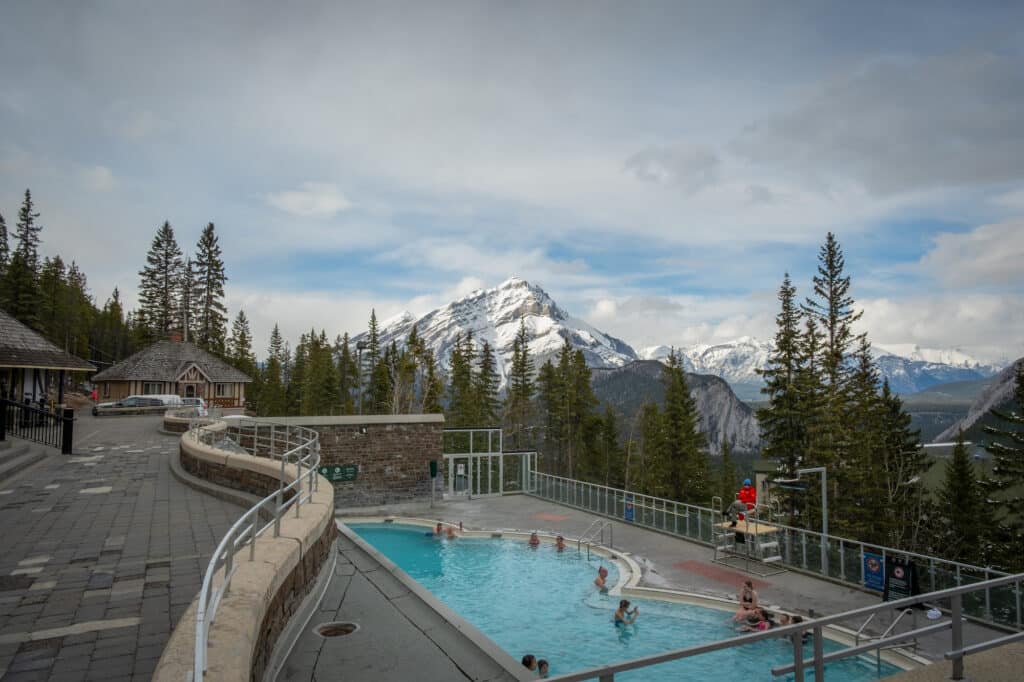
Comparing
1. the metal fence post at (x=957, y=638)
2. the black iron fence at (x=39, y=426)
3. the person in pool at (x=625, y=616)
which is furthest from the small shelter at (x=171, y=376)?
the metal fence post at (x=957, y=638)

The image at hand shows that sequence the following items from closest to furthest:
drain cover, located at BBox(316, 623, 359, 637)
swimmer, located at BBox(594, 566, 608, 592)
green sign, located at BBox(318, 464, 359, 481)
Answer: drain cover, located at BBox(316, 623, 359, 637), swimmer, located at BBox(594, 566, 608, 592), green sign, located at BBox(318, 464, 359, 481)

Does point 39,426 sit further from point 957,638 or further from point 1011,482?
point 1011,482

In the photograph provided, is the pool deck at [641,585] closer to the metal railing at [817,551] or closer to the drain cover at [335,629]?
the drain cover at [335,629]

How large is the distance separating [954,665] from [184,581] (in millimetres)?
7433

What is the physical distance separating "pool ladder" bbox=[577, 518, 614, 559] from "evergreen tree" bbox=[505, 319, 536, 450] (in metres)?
34.2

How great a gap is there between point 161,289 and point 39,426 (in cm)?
5289

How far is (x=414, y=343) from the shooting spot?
208 ft

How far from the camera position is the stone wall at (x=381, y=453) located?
2892 cm

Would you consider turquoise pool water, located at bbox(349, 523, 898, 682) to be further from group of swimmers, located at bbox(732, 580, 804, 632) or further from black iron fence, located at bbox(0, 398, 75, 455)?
black iron fence, located at bbox(0, 398, 75, 455)

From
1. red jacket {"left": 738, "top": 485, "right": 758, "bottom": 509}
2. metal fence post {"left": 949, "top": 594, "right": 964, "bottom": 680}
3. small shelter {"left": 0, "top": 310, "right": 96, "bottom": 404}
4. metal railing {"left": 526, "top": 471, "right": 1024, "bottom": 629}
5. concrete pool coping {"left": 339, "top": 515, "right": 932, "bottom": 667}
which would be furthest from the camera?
small shelter {"left": 0, "top": 310, "right": 96, "bottom": 404}

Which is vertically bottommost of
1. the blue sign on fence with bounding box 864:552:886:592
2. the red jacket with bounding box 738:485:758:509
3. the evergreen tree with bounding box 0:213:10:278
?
the blue sign on fence with bounding box 864:552:886:592

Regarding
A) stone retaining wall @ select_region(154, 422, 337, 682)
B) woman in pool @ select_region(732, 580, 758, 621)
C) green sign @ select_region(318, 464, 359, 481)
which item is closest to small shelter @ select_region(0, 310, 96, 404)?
green sign @ select_region(318, 464, 359, 481)

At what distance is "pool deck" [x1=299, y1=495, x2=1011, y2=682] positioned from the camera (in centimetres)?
552

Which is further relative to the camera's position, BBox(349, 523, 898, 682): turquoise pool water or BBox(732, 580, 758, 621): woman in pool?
BBox(732, 580, 758, 621): woman in pool
